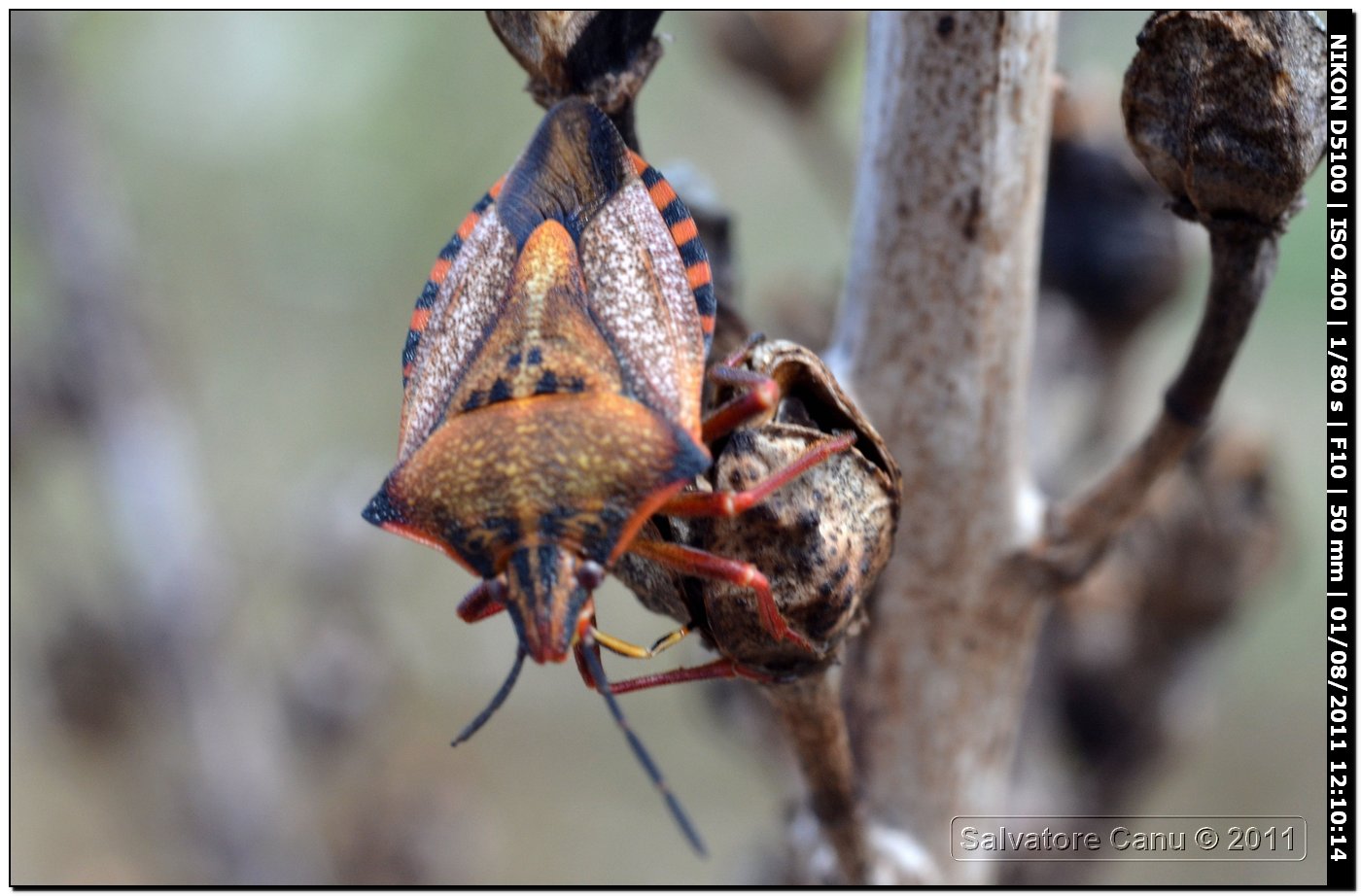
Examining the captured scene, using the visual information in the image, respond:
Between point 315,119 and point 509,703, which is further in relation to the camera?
point 315,119

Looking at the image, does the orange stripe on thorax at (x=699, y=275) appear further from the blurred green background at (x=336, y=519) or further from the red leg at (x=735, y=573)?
the blurred green background at (x=336, y=519)

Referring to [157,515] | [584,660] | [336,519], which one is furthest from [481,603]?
[157,515]

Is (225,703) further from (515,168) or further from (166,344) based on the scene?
(515,168)

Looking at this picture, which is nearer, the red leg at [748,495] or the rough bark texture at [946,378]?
the red leg at [748,495]

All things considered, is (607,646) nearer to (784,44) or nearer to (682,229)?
(682,229)

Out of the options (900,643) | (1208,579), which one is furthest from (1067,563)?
(1208,579)

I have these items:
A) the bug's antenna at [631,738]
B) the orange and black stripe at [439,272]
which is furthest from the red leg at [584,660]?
the orange and black stripe at [439,272]

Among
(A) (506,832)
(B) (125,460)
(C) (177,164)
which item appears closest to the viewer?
(B) (125,460)
